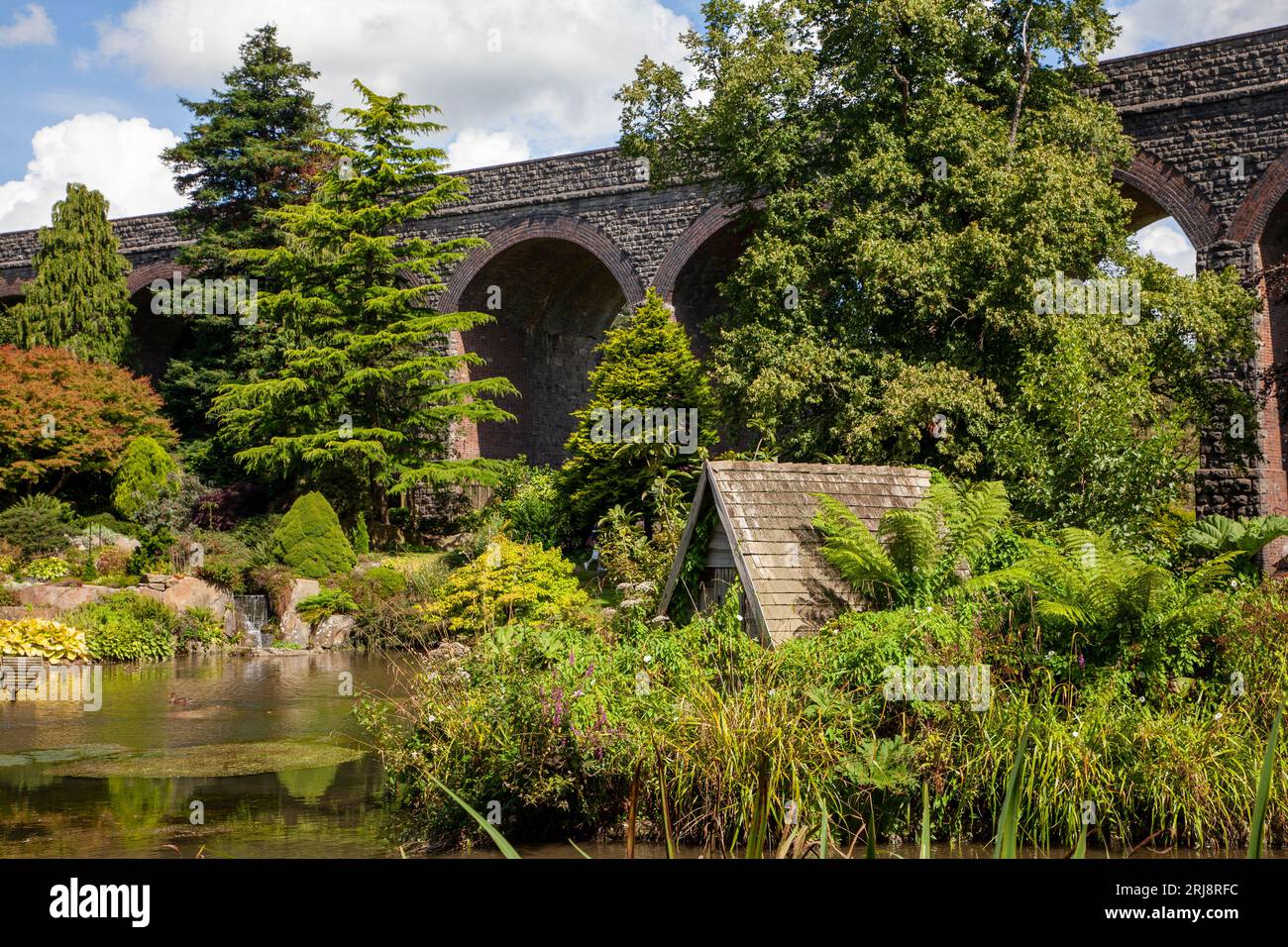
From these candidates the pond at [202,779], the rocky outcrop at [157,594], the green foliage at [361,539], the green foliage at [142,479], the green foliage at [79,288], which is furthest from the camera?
the green foliage at [79,288]

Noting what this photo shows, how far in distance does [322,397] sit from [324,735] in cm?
1199

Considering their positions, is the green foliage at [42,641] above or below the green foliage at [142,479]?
below

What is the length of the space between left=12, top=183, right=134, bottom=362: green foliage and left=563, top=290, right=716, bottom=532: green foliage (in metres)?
11.5

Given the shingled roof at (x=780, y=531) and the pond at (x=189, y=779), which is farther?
the shingled roof at (x=780, y=531)

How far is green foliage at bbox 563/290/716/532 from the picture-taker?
1844 cm

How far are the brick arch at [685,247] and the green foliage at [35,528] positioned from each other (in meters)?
10.7

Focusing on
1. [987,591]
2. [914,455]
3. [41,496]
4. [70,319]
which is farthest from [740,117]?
[70,319]

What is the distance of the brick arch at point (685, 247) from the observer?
21.6 meters

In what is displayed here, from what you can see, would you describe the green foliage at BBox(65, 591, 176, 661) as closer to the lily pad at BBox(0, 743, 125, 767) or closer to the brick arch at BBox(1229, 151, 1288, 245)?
the lily pad at BBox(0, 743, 125, 767)

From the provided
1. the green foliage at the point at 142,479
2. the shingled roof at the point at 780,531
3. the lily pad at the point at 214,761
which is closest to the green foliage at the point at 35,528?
the green foliage at the point at 142,479

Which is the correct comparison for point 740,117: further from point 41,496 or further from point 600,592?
point 41,496

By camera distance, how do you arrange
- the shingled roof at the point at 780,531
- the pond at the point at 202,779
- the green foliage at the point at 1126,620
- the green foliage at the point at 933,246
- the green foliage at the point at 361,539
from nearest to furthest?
the pond at the point at 202,779 < the green foliage at the point at 1126,620 < the shingled roof at the point at 780,531 < the green foliage at the point at 933,246 < the green foliage at the point at 361,539

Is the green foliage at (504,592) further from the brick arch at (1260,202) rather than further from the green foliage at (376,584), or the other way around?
the brick arch at (1260,202)

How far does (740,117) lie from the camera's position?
16.3 meters
